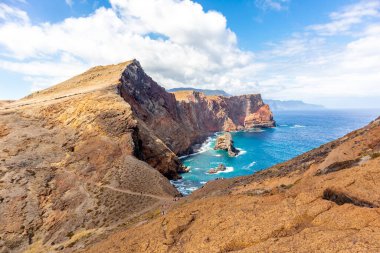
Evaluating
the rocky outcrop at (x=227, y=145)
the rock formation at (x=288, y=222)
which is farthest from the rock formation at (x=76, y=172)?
the rocky outcrop at (x=227, y=145)

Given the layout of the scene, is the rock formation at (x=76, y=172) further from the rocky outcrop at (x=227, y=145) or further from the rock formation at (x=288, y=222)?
the rocky outcrop at (x=227, y=145)

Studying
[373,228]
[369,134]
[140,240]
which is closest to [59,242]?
[140,240]

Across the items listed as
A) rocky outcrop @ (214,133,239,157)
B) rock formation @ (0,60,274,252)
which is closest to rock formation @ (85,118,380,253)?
rock formation @ (0,60,274,252)

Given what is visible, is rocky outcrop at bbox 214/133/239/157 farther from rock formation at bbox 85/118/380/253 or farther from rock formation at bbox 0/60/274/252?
rock formation at bbox 85/118/380/253

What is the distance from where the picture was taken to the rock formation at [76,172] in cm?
4984

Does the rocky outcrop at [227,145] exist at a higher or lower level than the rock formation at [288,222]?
lower

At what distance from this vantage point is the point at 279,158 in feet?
419

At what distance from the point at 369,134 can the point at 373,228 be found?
79.9ft

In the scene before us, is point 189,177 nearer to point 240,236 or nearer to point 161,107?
point 161,107

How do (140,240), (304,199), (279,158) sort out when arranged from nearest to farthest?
1. (304,199)
2. (140,240)
3. (279,158)

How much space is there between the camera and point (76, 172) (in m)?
64.8

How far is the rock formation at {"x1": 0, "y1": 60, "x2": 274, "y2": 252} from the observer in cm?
4984

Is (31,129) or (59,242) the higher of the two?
(31,129)

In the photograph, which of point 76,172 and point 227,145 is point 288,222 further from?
point 227,145
